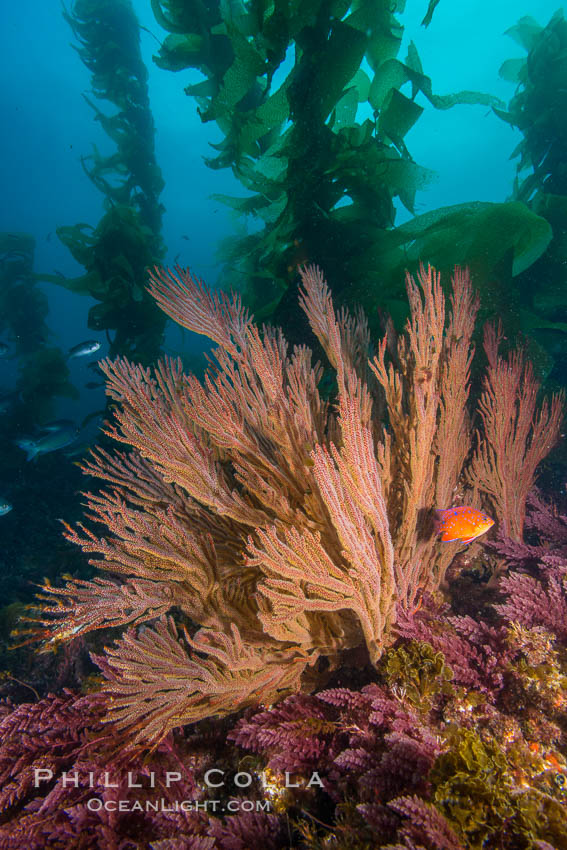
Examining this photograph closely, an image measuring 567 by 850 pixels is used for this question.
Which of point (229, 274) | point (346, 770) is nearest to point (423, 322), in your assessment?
point (346, 770)

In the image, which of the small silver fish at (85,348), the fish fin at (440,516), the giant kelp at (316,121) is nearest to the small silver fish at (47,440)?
the small silver fish at (85,348)

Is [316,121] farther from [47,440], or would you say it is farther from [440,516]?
[47,440]

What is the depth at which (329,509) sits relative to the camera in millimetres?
1451

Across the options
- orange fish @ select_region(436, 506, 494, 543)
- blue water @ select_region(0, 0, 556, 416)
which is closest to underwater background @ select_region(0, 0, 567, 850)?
orange fish @ select_region(436, 506, 494, 543)

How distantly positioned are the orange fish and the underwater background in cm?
2

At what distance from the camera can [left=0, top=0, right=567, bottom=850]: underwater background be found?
1554 millimetres

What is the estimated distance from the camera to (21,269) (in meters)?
11.5

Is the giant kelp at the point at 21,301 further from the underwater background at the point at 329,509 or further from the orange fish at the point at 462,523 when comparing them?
the orange fish at the point at 462,523

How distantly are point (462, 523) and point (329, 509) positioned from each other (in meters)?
1.06

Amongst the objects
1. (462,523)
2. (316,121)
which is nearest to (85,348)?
(316,121)

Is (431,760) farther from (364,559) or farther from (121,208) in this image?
(121,208)

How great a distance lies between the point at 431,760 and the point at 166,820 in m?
1.36

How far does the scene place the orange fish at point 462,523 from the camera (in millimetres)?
2035

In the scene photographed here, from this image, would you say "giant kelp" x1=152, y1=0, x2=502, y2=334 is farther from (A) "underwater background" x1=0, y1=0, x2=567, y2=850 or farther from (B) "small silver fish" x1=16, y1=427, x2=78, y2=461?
(B) "small silver fish" x1=16, y1=427, x2=78, y2=461
